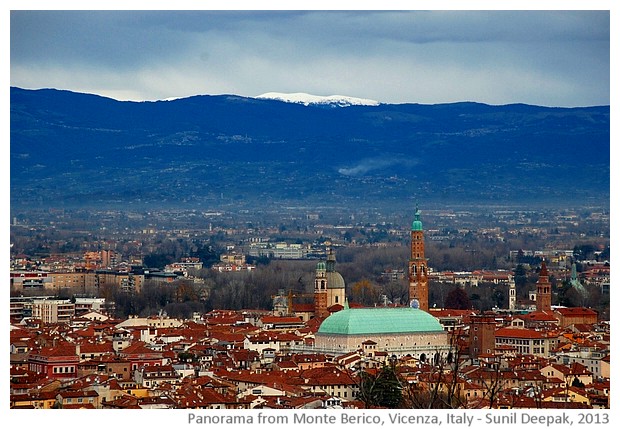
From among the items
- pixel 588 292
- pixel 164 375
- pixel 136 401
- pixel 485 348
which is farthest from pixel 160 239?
pixel 136 401

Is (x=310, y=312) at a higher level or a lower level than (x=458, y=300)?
lower

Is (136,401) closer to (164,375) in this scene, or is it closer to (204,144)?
(164,375)

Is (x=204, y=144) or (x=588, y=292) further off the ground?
(x=204, y=144)

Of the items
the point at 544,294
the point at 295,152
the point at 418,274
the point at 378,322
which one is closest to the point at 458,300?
the point at 544,294

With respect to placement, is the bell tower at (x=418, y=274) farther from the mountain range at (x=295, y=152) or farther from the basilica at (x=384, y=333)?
the mountain range at (x=295, y=152)

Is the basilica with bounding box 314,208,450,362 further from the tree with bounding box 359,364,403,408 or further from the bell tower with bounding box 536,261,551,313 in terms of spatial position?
the tree with bounding box 359,364,403,408

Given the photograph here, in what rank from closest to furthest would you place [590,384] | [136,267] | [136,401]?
[136,401] → [590,384] → [136,267]

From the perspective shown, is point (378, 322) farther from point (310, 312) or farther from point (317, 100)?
point (317, 100)

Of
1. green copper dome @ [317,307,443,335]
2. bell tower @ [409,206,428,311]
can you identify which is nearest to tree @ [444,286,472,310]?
bell tower @ [409,206,428,311]
